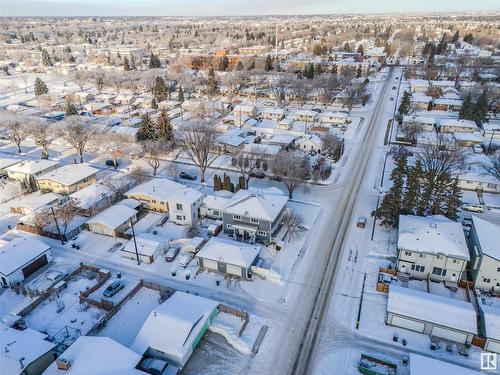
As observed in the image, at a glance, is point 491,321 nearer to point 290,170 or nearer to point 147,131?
point 290,170

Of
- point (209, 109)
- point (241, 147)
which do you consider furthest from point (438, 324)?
point (209, 109)

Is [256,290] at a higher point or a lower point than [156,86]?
lower

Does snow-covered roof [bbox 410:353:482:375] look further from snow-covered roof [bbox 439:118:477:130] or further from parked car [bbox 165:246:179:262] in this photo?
snow-covered roof [bbox 439:118:477:130]

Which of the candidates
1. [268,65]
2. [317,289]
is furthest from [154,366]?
[268,65]

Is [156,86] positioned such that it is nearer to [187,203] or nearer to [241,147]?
[241,147]

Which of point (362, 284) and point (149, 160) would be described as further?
point (149, 160)

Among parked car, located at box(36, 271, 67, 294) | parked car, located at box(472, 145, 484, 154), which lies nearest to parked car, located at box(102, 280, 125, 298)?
parked car, located at box(36, 271, 67, 294)
